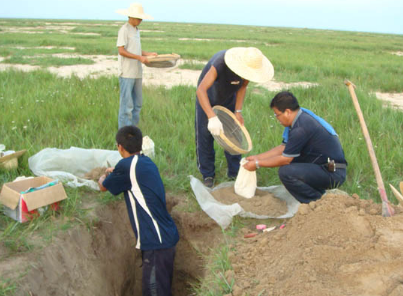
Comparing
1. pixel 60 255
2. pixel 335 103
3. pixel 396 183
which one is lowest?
pixel 60 255

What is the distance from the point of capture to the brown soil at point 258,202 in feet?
8.95

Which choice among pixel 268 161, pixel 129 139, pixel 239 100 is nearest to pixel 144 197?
pixel 129 139

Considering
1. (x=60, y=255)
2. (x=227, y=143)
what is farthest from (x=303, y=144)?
(x=60, y=255)

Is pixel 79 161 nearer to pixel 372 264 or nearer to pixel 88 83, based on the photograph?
pixel 372 264

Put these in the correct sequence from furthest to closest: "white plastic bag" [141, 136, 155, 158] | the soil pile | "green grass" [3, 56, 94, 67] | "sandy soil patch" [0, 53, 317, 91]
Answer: "green grass" [3, 56, 94, 67]
"sandy soil patch" [0, 53, 317, 91]
"white plastic bag" [141, 136, 155, 158]
the soil pile

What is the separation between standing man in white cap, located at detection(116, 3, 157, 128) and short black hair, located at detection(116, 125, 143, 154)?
1.67 metres

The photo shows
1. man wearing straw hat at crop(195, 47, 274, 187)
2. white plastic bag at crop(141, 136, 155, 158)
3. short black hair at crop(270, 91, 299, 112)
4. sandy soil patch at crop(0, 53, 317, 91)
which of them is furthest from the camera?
sandy soil patch at crop(0, 53, 317, 91)

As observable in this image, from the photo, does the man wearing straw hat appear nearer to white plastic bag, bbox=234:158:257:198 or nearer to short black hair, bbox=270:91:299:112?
short black hair, bbox=270:91:299:112

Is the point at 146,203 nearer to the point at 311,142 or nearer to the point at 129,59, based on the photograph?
the point at 311,142

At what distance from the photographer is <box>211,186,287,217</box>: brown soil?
8.95ft

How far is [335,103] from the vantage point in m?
4.96

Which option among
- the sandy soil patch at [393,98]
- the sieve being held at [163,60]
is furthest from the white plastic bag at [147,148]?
the sandy soil patch at [393,98]

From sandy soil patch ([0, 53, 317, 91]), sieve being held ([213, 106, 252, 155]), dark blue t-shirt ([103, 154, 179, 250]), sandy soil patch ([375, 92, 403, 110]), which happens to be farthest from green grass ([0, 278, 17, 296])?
sandy soil patch ([375, 92, 403, 110])

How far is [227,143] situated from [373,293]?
1.37 m
